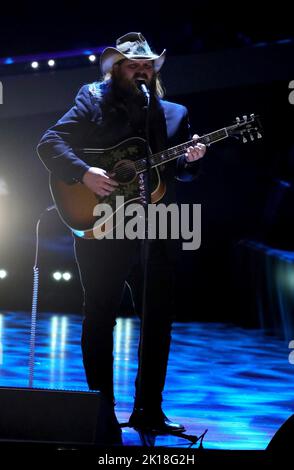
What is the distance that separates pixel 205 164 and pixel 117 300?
24.4 ft

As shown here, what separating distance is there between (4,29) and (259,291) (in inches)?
150

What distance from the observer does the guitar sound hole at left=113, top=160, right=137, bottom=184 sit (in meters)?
3.55

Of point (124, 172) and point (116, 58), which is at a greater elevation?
point (116, 58)

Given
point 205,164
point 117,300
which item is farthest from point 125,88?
point 205,164

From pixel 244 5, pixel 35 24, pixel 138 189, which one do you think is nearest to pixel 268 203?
pixel 244 5

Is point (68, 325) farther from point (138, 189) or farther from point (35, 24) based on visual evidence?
point (138, 189)

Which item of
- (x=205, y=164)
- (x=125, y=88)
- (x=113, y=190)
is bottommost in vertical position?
(x=113, y=190)

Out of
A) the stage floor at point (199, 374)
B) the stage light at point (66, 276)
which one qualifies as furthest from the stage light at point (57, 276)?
the stage floor at point (199, 374)

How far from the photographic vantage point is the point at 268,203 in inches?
416

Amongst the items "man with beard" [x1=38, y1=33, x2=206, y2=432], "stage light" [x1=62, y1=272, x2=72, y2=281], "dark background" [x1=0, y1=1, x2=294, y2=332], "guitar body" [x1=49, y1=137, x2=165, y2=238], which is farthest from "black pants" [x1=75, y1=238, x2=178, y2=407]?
"stage light" [x1=62, y1=272, x2=72, y2=281]

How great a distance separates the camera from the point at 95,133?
3.61 metres

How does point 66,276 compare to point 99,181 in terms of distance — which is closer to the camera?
point 99,181

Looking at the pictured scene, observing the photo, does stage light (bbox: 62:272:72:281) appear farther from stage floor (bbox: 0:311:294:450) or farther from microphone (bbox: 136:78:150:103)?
microphone (bbox: 136:78:150:103)

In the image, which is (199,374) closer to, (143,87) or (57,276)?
(143,87)
